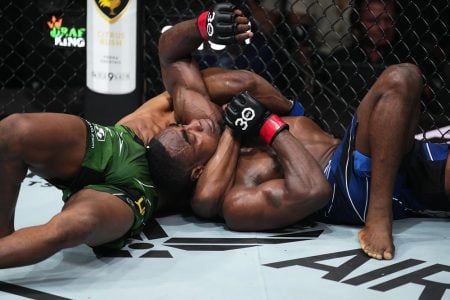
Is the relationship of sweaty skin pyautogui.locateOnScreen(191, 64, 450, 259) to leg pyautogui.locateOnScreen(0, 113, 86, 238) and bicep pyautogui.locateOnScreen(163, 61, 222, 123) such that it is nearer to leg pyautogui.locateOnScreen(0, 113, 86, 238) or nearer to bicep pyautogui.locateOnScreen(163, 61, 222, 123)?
bicep pyautogui.locateOnScreen(163, 61, 222, 123)

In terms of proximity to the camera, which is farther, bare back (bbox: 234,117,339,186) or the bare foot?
bare back (bbox: 234,117,339,186)

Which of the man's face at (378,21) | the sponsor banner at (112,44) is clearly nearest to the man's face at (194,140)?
the sponsor banner at (112,44)

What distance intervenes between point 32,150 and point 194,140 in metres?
0.50

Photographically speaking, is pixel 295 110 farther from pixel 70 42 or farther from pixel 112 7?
pixel 70 42

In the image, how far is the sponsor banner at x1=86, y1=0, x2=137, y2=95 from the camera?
2.62 m

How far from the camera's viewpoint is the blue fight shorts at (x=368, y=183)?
1.72 metres

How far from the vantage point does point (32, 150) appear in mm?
1440

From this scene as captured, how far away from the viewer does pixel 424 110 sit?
2713 mm

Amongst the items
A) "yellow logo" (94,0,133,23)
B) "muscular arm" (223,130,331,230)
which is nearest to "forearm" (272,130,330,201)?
"muscular arm" (223,130,331,230)

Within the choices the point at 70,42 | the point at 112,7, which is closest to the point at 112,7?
the point at 112,7

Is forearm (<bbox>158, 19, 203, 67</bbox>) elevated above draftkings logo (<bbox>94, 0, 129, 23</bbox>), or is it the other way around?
draftkings logo (<bbox>94, 0, 129, 23</bbox>)

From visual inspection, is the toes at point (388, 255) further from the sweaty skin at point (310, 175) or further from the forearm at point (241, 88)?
the forearm at point (241, 88)

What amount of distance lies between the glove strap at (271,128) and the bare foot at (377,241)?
1.20 feet

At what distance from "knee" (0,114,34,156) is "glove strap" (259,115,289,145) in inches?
26.4
